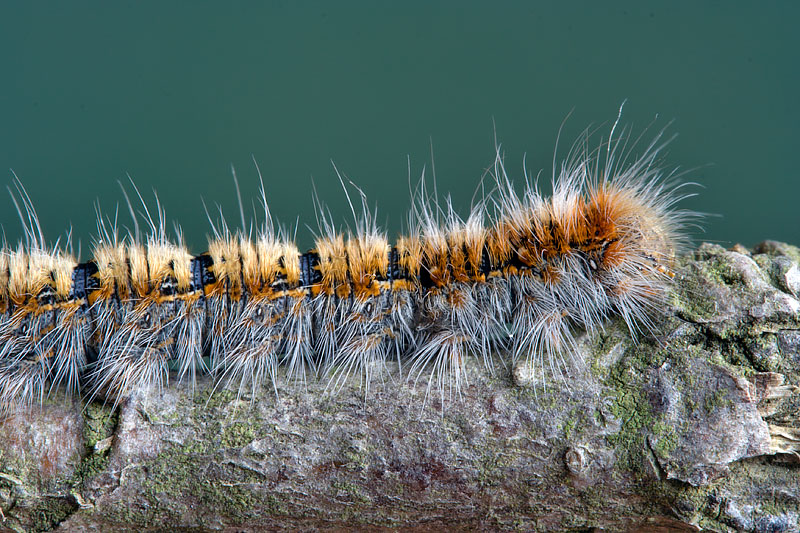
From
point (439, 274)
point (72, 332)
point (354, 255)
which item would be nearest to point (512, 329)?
point (439, 274)

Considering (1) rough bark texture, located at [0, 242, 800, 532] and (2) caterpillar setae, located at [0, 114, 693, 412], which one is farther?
(2) caterpillar setae, located at [0, 114, 693, 412]

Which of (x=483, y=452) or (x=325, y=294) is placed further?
(x=325, y=294)

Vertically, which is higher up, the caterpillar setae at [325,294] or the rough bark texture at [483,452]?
the caterpillar setae at [325,294]

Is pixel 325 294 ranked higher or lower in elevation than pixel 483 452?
higher

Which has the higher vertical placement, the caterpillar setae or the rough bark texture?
the caterpillar setae

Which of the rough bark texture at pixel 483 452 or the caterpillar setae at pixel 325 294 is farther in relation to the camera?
the caterpillar setae at pixel 325 294
